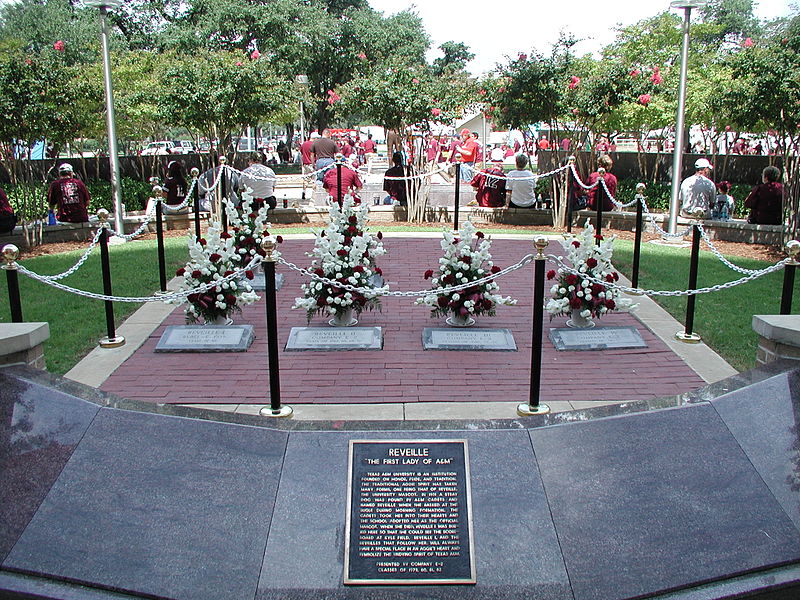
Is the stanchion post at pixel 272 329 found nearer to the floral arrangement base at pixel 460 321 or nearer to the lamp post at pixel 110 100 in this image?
the floral arrangement base at pixel 460 321

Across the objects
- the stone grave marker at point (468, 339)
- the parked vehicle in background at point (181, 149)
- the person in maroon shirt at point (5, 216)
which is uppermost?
the parked vehicle in background at point (181, 149)

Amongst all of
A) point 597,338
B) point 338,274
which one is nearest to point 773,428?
point 597,338

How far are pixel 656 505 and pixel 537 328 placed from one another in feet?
6.72

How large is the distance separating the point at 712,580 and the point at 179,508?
2.47 m

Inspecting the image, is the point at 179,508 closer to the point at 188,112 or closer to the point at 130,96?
the point at 188,112

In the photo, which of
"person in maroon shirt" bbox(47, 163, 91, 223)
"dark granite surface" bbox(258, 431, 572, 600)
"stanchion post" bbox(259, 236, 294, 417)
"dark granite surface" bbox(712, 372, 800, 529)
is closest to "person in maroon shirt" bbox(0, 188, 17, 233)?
"person in maroon shirt" bbox(47, 163, 91, 223)

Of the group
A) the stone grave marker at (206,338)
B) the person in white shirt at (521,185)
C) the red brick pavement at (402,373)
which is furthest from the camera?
the person in white shirt at (521,185)

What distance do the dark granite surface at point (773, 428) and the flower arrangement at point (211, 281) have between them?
498 centimetres

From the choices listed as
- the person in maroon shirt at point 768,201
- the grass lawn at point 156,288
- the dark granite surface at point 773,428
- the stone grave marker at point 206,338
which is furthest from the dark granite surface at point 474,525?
the person in maroon shirt at point 768,201

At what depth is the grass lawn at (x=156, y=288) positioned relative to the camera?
301 inches

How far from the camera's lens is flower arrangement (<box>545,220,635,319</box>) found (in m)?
7.59

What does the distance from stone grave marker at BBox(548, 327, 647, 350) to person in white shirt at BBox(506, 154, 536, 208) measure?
8840mm

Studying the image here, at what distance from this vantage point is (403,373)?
685 cm

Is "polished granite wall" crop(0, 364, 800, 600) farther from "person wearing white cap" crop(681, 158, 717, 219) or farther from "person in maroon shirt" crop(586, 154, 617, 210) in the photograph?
"person wearing white cap" crop(681, 158, 717, 219)
